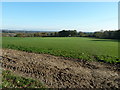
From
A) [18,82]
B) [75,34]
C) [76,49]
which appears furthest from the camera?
[75,34]

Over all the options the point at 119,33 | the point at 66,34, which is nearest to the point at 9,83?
the point at 119,33

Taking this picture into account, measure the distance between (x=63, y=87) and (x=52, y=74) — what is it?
4.43 ft

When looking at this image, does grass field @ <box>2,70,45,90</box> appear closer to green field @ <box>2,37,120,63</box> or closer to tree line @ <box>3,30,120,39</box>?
green field @ <box>2,37,120,63</box>

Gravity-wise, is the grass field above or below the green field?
below

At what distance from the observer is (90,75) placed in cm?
573

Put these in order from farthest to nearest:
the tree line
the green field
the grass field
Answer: the tree line → the green field → the grass field

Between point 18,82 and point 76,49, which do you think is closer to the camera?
point 18,82

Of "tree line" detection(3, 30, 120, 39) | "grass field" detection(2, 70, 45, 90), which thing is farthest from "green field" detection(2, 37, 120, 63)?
"tree line" detection(3, 30, 120, 39)

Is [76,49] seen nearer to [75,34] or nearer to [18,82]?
[18,82]

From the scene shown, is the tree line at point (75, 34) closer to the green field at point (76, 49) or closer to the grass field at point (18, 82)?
the green field at point (76, 49)

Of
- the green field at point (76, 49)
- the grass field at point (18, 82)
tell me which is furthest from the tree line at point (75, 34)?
the grass field at point (18, 82)

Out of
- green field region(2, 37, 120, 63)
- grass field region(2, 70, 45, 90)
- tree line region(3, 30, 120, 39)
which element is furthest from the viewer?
tree line region(3, 30, 120, 39)

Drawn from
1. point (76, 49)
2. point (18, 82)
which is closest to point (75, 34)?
point (76, 49)

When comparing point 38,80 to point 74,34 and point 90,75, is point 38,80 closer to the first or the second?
point 90,75
